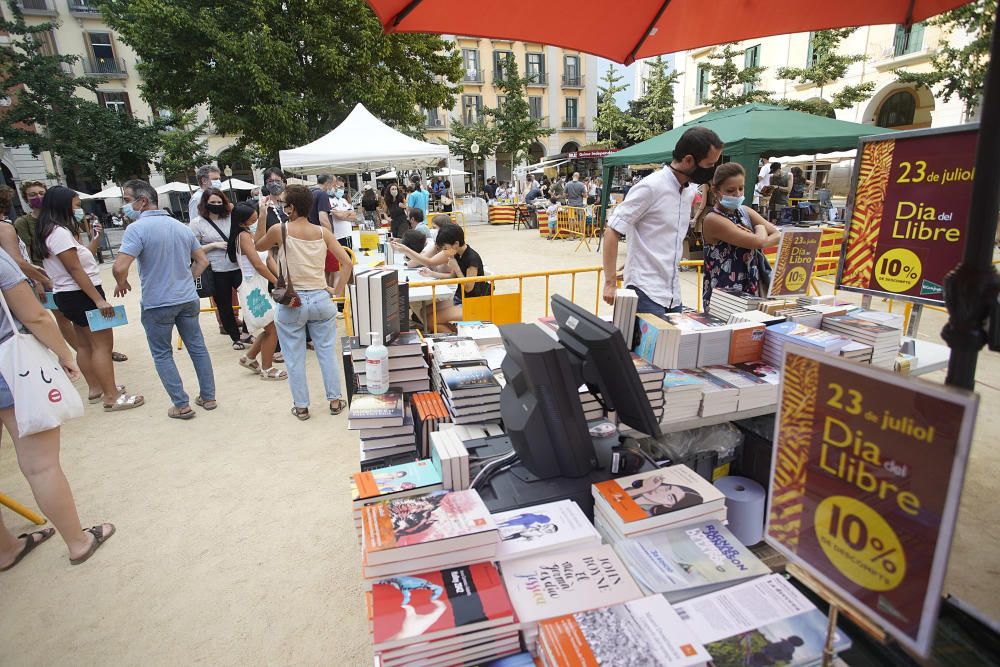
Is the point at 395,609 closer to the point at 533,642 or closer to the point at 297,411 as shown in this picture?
the point at 533,642

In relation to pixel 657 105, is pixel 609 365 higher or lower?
lower

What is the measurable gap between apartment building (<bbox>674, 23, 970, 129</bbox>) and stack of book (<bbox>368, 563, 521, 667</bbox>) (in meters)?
23.7

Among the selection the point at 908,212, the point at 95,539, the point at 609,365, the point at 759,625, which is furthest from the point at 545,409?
the point at 95,539

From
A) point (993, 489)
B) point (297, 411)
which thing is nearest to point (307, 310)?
point (297, 411)

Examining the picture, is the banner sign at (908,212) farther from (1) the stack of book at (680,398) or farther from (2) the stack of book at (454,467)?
(2) the stack of book at (454,467)

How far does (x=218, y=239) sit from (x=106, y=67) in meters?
35.1

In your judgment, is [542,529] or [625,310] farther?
[625,310]

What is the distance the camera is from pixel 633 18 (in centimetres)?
258

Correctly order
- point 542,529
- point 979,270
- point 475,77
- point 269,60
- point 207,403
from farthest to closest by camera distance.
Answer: point 475,77 → point 269,60 → point 207,403 → point 542,529 → point 979,270

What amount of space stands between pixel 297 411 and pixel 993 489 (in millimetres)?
5158

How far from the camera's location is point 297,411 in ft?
15.0

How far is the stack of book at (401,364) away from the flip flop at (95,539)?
1.90m

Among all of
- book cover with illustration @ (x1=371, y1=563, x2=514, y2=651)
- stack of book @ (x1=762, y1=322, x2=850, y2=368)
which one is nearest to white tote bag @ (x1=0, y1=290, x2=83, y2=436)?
book cover with illustration @ (x1=371, y1=563, x2=514, y2=651)

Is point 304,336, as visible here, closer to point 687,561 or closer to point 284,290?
point 284,290
